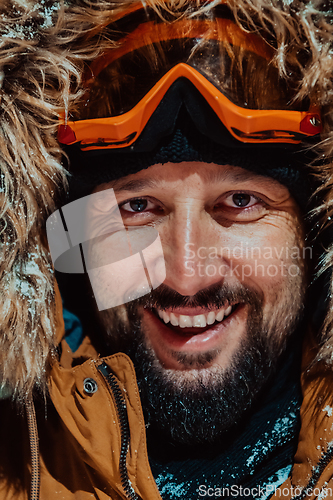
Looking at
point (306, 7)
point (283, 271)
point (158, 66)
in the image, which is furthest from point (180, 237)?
point (306, 7)

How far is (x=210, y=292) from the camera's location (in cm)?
138

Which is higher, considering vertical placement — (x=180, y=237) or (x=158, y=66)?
(x=158, y=66)

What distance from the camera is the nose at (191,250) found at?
1.32 meters

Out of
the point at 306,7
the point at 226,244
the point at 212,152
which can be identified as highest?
the point at 306,7

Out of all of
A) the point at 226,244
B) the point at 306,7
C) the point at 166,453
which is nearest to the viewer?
the point at 306,7

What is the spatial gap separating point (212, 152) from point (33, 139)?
21.5 inches

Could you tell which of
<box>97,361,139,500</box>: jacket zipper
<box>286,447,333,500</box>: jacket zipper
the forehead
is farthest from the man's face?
<box>286,447,333,500</box>: jacket zipper

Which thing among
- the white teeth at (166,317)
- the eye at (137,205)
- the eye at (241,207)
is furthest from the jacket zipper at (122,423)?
the eye at (241,207)

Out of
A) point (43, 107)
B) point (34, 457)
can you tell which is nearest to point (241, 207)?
point (43, 107)

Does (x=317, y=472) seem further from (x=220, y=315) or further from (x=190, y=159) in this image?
(x=190, y=159)

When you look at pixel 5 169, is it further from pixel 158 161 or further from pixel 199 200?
pixel 199 200

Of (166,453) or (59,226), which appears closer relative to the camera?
(59,226)

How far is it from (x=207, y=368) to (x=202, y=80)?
0.91 metres

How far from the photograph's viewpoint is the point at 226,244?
1.37 meters
